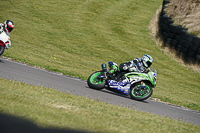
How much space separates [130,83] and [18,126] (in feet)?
19.6

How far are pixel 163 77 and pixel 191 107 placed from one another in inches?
272

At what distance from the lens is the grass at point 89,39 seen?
581 inches

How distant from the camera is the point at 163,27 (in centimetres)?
2611

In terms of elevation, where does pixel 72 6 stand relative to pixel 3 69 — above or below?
above

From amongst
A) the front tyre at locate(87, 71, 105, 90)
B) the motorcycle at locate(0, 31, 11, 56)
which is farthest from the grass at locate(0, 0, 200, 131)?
the front tyre at locate(87, 71, 105, 90)

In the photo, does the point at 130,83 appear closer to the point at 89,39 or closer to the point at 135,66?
the point at 135,66

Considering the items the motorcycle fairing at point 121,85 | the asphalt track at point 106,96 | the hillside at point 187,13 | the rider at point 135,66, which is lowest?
the asphalt track at point 106,96

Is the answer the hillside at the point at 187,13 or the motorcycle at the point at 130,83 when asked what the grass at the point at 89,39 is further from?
the hillside at the point at 187,13

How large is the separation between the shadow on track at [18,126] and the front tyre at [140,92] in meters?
5.58

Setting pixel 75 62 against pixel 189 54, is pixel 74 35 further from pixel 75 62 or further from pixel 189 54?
pixel 189 54

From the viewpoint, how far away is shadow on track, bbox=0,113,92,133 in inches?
149

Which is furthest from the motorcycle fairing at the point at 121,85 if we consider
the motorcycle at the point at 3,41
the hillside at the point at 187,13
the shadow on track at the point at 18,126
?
the hillside at the point at 187,13

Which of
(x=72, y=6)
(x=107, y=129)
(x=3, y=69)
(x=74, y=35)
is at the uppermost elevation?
(x=72, y=6)

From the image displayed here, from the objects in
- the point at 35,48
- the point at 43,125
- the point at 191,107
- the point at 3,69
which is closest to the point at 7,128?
the point at 43,125
